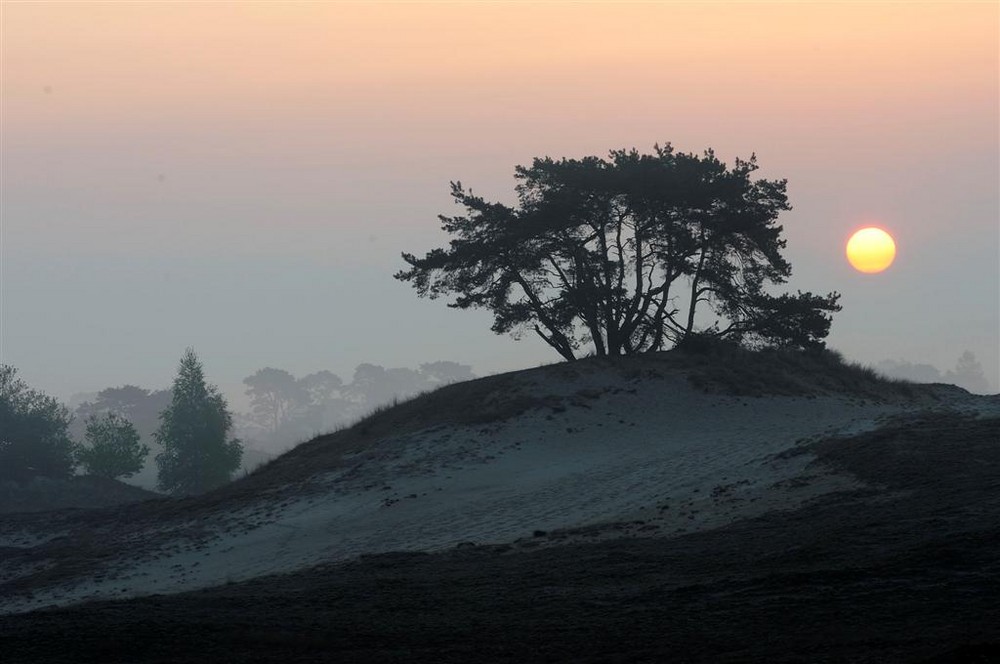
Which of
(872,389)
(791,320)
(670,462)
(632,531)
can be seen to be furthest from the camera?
(791,320)

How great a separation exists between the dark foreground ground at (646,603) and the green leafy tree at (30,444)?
51071mm

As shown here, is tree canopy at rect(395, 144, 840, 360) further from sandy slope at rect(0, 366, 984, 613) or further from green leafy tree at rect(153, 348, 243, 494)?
green leafy tree at rect(153, 348, 243, 494)

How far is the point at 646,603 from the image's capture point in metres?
17.1

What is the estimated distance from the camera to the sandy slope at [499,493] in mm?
26078

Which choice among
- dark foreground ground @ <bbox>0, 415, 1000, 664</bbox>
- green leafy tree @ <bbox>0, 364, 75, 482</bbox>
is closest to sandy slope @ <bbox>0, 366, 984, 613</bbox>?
dark foreground ground @ <bbox>0, 415, 1000, 664</bbox>

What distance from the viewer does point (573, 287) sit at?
155 ft

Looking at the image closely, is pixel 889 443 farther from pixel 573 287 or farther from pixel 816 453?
pixel 573 287

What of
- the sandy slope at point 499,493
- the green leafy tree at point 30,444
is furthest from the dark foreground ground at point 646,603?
the green leafy tree at point 30,444

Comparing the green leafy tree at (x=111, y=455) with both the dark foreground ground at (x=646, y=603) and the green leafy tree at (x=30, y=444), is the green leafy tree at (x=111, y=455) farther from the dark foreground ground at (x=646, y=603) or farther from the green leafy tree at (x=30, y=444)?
the dark foreground ground at (x=646, y=603)

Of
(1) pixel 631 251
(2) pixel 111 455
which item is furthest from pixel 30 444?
(1) pixel 631 251

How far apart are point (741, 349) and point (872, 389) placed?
5152 millimetres

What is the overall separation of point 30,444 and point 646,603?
6148 centimetres

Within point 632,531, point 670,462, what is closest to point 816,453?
point 670,462

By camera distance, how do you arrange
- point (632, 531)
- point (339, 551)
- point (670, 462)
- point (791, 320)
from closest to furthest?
point (632, 531) < point (339, 551) < point (670, 462) < point (791, 320)
